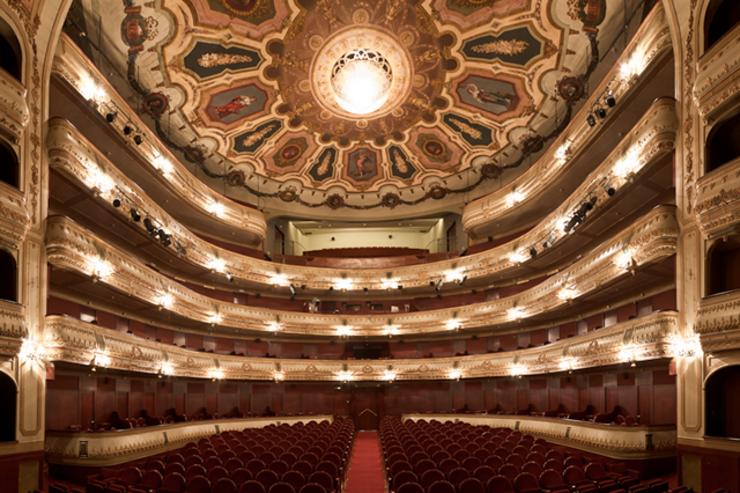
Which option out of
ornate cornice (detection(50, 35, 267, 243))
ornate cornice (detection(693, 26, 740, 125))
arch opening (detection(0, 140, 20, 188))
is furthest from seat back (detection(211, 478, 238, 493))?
ornate cornice (detection(693, 26, 740, 125))

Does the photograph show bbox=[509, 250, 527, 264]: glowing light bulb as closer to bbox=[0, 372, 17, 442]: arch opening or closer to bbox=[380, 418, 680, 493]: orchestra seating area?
bbox=[380, 418, 680, 493]: orchestra seating area

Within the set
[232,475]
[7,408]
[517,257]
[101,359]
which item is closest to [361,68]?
[517,257]

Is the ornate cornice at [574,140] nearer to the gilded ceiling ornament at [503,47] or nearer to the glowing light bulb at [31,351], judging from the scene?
the gilded ceiling ornament at [503,47]

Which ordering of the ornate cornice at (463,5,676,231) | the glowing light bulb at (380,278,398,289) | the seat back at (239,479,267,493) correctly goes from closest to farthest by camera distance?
the seat back at (239,479,267,493), the ornate cornice at (463,5,676,231), the glowing light bulb at (380,278,398,289)

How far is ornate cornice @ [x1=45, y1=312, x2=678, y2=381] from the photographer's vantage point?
43.3 ft

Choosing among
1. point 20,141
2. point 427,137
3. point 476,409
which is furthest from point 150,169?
point 476,409

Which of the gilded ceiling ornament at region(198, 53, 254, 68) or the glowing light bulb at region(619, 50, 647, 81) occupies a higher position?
the gilded ceiling ornament at region(198, 53, 254, 68)

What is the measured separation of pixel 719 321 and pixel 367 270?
22.3m

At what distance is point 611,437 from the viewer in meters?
15.0

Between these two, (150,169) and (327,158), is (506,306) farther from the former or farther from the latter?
(150,169)

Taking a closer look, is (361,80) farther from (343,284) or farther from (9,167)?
(9,167)

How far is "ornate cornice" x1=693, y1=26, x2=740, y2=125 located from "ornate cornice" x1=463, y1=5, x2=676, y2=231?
120 cm

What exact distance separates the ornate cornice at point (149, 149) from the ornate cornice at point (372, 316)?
9.22ft

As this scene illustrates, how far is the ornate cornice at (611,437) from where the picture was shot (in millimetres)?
13906
